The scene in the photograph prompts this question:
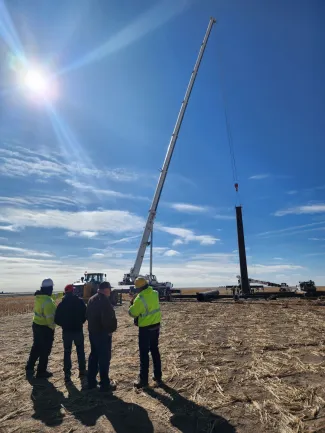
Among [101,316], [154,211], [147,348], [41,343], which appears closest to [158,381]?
[147,348]

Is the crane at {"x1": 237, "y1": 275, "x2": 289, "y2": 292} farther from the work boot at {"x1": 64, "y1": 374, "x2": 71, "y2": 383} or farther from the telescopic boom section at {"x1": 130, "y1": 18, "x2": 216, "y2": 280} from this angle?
the work boot at {"x1": 64, "y1": 374, "x2": 71, "y2": 383}

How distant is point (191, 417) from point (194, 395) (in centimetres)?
94

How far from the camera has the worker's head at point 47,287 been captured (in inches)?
327

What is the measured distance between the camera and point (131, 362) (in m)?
8.85

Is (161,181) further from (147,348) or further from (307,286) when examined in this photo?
(147,348)

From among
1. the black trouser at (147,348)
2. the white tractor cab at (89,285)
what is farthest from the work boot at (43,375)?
the white tractor cab at (89,285)

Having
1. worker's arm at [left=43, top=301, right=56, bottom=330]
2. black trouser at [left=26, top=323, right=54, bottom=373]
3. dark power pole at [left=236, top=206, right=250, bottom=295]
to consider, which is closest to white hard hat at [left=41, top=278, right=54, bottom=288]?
worker's arm at [left=43, top=301, right=56, bottom=330]

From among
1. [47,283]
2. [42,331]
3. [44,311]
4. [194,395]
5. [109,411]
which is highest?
[47,283]

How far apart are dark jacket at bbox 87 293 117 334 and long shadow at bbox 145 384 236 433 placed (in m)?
1.70

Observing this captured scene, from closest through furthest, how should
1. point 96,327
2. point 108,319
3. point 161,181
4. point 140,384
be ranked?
point 140,384, point 108,319, point 96,327, point 161,181

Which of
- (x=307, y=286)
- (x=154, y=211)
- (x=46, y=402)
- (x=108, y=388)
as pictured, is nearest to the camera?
(x=46, y=402)

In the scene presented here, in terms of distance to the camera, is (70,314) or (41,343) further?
(41,343)

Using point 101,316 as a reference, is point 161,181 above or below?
above

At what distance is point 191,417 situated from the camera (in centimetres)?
524
